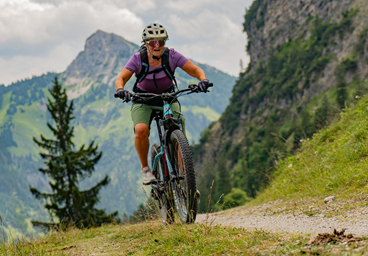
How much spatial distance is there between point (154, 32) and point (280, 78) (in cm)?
11959

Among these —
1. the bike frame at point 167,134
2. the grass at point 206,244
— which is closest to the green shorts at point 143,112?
the bike frame at point 167,134

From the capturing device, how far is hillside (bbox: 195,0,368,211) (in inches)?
3435

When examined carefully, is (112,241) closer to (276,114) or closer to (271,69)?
(276,114)

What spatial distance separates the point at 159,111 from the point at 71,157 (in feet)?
65.9

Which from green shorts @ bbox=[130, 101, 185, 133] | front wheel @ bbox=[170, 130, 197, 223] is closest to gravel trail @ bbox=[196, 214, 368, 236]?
front wheel @ bbox=[170, 130, 197, 223]

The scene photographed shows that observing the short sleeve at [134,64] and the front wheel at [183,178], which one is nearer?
the front wheel at [183,178]

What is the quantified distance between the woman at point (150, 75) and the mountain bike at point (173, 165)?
184mm

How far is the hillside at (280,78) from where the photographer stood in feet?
286

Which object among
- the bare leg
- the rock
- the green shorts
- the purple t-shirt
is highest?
the purple t-shirt

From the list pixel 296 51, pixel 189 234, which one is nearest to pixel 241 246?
pixel 189 234

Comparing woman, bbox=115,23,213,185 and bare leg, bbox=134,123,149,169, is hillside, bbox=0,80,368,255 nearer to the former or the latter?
bare leg, bbox=134,123,149,169

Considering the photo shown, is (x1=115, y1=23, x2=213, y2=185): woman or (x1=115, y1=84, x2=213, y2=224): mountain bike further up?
(x1=115, y1=23, x2=213, y2=185): woman

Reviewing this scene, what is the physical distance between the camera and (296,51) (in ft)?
390

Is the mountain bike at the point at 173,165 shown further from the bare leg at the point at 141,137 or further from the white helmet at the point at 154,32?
the white helmet at the point at 154,32
